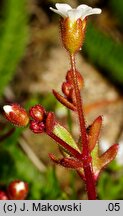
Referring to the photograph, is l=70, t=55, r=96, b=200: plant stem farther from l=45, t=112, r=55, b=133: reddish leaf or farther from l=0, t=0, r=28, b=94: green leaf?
l=0, t=0, r=28, b=94: green leaf

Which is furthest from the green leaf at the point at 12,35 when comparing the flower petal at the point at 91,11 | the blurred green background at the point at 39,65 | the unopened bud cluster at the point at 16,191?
the flower petal at the point at 91,11

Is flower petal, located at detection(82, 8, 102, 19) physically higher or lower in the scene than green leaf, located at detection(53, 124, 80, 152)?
higher

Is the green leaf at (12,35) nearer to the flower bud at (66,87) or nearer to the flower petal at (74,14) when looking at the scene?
the flower bud at (66,87)

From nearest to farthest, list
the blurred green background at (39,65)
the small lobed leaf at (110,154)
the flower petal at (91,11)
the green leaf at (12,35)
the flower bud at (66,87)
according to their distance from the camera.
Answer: the flower petal at (91,11) → the small lobed leaf at (110,154) → the flower bud at (66,87) → the blurred green background at (39,65) → the green leaf at (12,35)

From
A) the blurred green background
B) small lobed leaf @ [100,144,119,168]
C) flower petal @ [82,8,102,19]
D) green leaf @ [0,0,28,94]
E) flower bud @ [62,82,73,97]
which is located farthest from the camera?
green leaf @ [0,0,28,94]

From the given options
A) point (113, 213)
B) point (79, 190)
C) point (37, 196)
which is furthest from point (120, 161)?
point (113, 213)

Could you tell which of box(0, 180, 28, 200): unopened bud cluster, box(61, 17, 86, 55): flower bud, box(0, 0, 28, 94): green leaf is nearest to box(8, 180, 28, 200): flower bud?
box(0, 180, 28, 200): unopened bud cluster

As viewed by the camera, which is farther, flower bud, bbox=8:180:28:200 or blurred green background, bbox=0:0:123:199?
blurred green background, bbox=0:0:123:199
